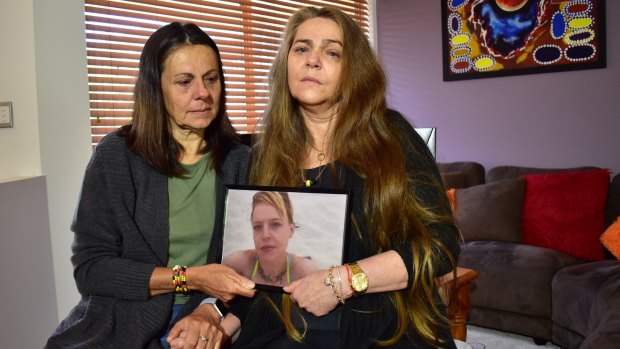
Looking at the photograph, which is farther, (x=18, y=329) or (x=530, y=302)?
(x=530, y=302)

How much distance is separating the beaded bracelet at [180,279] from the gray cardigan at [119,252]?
6 cm

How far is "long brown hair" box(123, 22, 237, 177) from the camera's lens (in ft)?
4.68

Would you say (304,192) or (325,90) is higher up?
(325,90)

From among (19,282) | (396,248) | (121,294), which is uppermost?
(396,248)

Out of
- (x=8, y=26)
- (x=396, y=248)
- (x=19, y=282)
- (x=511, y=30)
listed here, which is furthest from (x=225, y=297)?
(x=511, y=30)

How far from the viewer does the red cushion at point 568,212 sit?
2.92 m

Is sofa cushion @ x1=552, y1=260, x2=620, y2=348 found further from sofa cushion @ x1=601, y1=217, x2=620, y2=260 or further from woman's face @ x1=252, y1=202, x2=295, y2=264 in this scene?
woman's face @ x1=252, y1=202, x2=295, y2=264

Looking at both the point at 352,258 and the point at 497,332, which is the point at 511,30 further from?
the point at 352,258

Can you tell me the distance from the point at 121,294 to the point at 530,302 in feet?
7.04

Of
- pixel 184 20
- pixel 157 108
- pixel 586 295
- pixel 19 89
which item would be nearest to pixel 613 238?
pixel 586 295

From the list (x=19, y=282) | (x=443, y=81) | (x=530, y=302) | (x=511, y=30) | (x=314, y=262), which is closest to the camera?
(x=314, y=262)

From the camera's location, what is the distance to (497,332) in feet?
9.98

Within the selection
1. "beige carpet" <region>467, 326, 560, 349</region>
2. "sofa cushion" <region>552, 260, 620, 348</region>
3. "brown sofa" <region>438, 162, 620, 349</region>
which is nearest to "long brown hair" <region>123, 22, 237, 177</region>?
"brown sofa" <region>438, 162, 620, 349</region>

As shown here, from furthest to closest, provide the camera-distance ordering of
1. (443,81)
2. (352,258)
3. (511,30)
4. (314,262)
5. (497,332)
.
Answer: (443,81)
(511,30)
(497,332)
(352,258)
(314,262)
